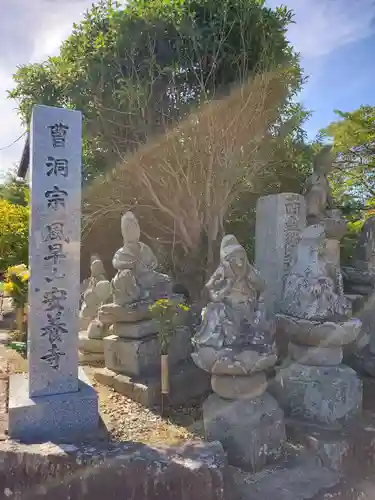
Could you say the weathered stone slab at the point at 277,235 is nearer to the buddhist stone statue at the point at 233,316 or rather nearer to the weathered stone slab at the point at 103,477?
the buddhist stone statue at the point at 233,316

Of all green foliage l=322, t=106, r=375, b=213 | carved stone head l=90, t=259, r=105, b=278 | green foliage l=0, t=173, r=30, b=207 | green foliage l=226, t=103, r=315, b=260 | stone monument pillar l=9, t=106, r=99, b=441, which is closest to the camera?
stone monument pillar l=9, t=106, r=99, b=441

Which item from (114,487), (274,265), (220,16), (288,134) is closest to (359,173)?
(288,134)

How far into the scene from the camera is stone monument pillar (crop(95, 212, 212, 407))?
4.44 m

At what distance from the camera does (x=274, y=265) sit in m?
5.68

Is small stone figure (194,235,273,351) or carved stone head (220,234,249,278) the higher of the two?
Answer: carved stone head (220,234,249,278)

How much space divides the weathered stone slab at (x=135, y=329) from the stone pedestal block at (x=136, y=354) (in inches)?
1.8

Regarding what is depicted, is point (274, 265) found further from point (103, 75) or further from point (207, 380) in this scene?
point (103, 75)

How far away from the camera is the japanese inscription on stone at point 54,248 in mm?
3184

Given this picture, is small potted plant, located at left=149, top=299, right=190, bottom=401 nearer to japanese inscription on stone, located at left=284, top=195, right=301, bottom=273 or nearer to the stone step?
the stone step

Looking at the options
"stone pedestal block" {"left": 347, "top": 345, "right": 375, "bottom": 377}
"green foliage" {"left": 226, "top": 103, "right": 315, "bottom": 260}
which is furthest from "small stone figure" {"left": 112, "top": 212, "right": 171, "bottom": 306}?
"green foliage" {"left": 226, "top": 103, "right": 315, "bottom": 260}

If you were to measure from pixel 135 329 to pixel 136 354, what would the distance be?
267mm

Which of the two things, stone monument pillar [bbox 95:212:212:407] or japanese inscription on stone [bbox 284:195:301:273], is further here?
japanese inscription on stone [bbox 284:195:301:273]

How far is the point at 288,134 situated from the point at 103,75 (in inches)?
154

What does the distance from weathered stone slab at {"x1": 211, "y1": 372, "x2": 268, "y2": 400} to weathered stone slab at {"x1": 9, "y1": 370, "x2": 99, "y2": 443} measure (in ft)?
3.16
